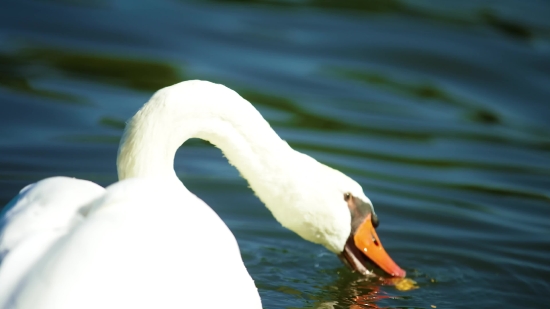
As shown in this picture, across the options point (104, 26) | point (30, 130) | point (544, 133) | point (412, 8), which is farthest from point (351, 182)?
point (412, 8)

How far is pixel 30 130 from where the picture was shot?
9070mm

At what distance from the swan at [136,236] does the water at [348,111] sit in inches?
54.7

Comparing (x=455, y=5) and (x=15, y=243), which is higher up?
(x=455, y=5)

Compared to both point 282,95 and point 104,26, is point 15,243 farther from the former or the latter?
point 104,26

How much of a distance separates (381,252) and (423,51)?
584cm

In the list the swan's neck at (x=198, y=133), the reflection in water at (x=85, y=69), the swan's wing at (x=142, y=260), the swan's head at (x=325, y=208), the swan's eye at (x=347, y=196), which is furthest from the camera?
the reflection in water at (x=85, y=69)

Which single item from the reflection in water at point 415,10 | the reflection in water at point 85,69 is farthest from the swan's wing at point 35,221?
the reflection in water at point 415,10

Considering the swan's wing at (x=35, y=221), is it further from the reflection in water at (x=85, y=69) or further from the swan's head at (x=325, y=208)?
the reflection in water at (x=85, y=69)

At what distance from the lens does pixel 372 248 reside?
20.9 ft

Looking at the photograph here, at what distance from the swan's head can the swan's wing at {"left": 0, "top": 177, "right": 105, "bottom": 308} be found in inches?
66.3

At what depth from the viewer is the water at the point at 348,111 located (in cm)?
699

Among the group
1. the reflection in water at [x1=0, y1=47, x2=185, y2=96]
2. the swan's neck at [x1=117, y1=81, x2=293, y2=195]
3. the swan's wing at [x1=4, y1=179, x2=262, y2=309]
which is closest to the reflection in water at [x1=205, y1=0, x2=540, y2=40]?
the reflection in water at [x1=0, y1=47, x2=185, y2=96]

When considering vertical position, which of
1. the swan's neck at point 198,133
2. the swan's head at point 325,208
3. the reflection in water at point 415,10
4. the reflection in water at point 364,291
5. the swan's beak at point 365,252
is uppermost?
the reflection in water at point 415,10

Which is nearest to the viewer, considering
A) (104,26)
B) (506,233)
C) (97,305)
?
(97,305)
